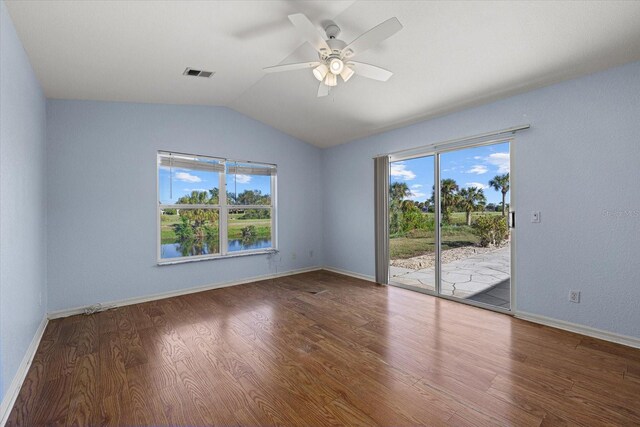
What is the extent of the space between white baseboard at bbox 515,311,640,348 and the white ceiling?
7.97ft

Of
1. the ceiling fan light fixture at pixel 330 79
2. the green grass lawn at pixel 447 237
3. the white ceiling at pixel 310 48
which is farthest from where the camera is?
the green grass lawn at pixel 447 237

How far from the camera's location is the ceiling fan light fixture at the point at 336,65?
2.30 meters

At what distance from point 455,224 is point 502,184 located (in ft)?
2.57

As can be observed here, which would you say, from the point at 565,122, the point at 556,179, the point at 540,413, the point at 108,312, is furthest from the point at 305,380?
the point at 565,122

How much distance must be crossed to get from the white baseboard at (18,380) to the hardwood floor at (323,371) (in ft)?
0.12

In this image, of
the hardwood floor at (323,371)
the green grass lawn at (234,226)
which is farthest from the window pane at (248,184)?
the hardwood floor at (323,371)

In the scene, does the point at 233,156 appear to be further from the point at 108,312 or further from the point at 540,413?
the point at 540,413

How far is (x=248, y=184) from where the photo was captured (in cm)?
484

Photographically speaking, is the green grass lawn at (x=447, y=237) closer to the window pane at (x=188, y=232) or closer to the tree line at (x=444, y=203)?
the tree line at (x=444, y=203)

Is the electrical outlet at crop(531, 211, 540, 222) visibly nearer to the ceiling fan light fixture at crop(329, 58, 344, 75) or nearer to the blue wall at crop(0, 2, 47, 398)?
the ceiling fan light fixture at crop(329, 58, 344, 75)

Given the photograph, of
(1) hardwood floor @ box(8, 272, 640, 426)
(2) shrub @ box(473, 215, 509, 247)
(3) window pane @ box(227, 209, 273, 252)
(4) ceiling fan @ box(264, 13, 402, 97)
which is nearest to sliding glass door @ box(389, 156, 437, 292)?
(2) shrub @ box(473, 215, 509, 247)

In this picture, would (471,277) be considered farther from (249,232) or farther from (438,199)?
(249,232)

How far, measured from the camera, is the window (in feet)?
13.2

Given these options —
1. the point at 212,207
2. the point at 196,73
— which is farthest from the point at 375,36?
the point at 212,207
